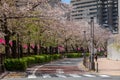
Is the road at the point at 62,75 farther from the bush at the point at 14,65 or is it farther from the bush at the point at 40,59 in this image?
the bush at the point at 40,59

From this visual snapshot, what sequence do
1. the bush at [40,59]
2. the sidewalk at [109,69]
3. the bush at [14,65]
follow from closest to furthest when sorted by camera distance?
the bush at [14,65] < the sidewalk at [109,69] < the bush at [40,59]

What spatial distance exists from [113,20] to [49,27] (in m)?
113

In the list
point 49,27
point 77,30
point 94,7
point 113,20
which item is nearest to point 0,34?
point 49,27

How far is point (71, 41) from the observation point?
388ft

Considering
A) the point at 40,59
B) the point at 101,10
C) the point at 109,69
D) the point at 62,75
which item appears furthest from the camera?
the point at 101,10

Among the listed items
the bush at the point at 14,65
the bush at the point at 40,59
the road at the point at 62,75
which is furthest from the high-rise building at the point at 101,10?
the bush at the point at 14,65

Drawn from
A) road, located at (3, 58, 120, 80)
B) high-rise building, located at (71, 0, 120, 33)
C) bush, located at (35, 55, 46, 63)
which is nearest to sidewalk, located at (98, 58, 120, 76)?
road, located at (3, 58, 120, 80)

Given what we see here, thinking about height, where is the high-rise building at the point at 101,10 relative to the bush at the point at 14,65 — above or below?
above

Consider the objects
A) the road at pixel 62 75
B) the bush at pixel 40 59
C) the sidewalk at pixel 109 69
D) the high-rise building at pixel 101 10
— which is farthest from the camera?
the high-rise building at pixel 101 10

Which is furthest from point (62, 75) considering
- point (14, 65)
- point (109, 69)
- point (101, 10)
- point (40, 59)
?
point (101, 10)

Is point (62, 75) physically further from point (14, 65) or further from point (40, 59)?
point (40, 59)

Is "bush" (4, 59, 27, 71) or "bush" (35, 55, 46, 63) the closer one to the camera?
"bush" (4, 59, 27, 71)

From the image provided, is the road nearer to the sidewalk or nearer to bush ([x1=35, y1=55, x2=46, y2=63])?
the sidewalk

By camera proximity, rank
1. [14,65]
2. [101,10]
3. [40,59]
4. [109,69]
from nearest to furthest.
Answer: [14,65], [109,69], [40,59], [101,10]
